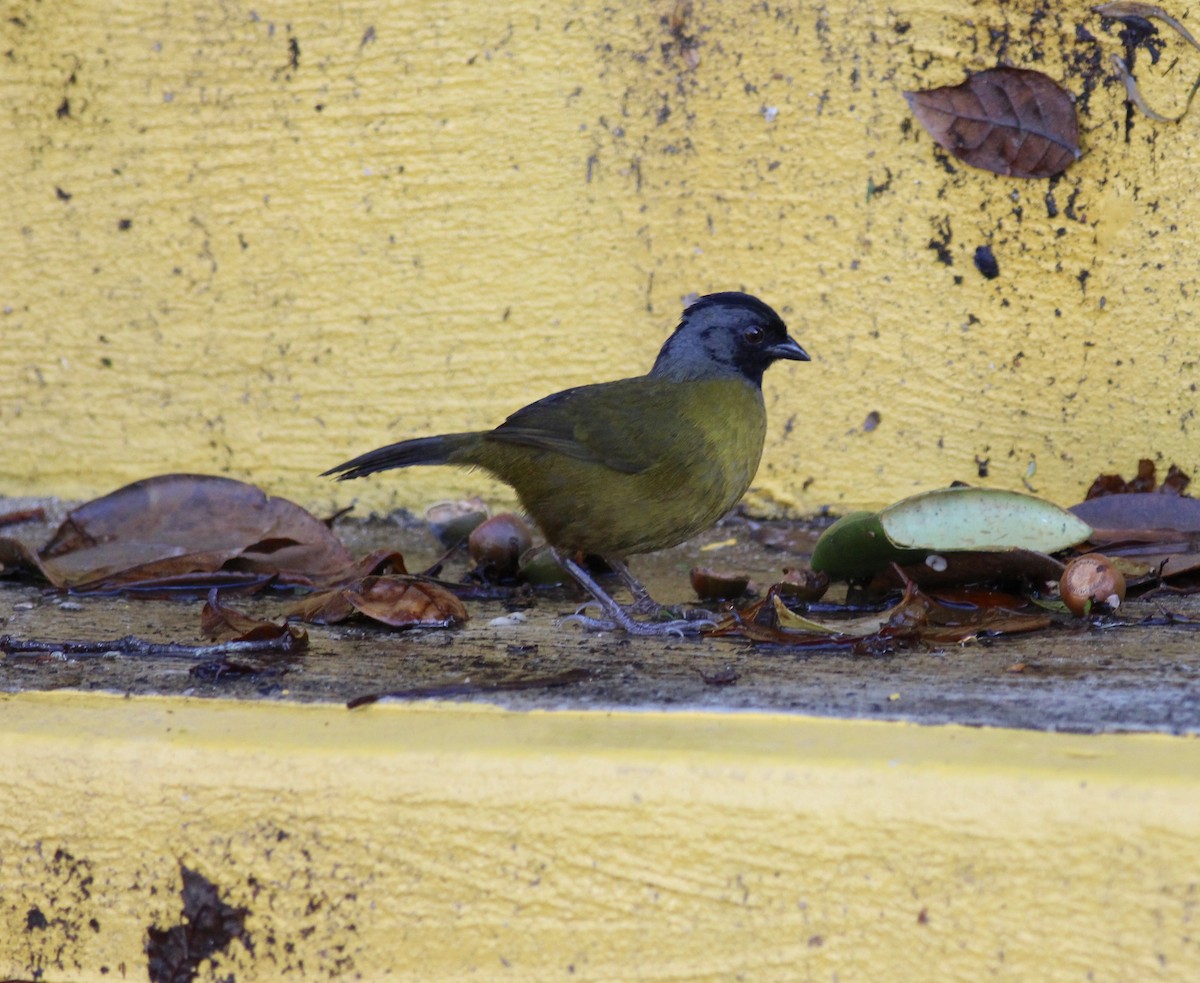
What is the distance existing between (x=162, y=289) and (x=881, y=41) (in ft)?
7.26

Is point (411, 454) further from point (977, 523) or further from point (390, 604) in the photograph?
point (977, 523)

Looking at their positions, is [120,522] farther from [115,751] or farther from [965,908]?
[965,908]

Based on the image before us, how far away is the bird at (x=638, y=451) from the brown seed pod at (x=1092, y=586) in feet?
2.96

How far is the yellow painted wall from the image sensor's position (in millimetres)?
3719

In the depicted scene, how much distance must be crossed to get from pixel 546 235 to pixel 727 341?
2.24ft

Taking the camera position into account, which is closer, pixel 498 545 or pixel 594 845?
pixel 594 845

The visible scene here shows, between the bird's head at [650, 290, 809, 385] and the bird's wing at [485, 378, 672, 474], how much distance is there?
0.48 feet

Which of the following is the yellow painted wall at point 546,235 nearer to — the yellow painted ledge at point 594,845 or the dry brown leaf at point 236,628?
the dry brown leaf at point 236,628

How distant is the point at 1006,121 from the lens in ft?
12.1

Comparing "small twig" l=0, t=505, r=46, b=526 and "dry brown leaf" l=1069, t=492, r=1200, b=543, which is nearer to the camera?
"dry brown leaf" l=1069, t=492, r=1200, b=543

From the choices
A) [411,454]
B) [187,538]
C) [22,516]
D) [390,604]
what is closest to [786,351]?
[411,454]

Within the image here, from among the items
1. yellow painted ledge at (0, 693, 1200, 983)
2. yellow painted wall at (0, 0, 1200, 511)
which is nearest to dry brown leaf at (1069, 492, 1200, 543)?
yellow painted wall at (0, 0, 1200, 511)

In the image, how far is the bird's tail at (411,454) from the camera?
3488 millimetres

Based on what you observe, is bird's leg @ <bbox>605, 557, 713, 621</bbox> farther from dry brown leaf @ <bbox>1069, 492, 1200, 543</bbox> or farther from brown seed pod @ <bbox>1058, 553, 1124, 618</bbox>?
dry brown leaf @ <bbox>1069, 492, 1200, 543</bbox>
